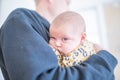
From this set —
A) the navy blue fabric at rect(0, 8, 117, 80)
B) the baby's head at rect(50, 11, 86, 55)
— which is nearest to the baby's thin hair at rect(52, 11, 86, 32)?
the baby's head at rect(50, 11, 86, 55)

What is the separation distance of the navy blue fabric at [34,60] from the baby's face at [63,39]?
0.08m

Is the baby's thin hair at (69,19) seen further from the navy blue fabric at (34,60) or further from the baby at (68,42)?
the navy blue fabric at (34,60)

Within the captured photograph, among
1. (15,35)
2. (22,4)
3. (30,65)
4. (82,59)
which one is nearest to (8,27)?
(15,35)

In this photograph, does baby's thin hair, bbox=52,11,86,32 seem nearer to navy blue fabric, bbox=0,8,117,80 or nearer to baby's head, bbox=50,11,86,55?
baby's head, bbox=50,11,86,55

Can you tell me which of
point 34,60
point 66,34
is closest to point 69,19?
point 66,34

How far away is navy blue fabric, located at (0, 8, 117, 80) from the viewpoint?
2.08ft

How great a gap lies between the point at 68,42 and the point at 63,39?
0.07ft

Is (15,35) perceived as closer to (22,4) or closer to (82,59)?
(82,59)

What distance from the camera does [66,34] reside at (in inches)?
29.9

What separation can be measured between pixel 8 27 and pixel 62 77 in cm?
25

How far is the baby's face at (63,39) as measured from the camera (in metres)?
0.76

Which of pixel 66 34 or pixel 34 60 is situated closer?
pixel 34 60

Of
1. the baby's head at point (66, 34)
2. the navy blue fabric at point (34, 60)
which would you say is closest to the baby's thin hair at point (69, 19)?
the baby's head at point (66, 34)

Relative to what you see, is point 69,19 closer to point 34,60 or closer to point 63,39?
point 63,39
